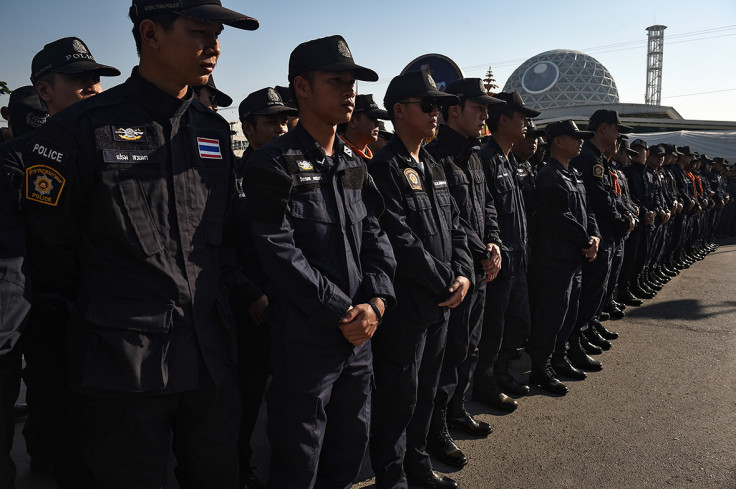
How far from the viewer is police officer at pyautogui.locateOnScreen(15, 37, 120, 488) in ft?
6.82

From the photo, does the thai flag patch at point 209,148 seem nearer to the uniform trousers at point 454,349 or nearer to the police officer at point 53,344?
the police officer at point 53,344

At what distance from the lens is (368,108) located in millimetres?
4309

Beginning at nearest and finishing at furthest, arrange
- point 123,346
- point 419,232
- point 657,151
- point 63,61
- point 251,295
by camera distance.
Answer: point 123,346, point 251,295, point 419,232, point 63,61, point 657,151

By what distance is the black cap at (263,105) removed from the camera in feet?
11.0

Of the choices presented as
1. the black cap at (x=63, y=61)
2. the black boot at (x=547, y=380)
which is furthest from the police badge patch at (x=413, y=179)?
the black boot at (x=547, y=380)

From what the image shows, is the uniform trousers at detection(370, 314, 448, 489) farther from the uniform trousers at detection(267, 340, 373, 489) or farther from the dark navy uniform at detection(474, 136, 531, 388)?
the dark navy uniform at detection(474, 136, 531, 388)

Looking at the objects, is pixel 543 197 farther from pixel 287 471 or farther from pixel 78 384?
pixel 78 384

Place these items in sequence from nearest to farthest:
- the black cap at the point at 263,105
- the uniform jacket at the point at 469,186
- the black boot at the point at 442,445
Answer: the black boot at the point at 442,445
the uniform jacket at the point at 469,186
the black cap at the point at 263,105

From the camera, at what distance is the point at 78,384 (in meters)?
1.63

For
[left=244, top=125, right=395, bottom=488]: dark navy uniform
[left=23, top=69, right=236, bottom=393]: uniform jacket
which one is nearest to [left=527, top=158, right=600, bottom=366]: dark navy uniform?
[left=244, top=125, right=395, bottom=488]: dark navy uniform

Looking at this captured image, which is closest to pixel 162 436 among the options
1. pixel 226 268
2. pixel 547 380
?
pixel 226 268

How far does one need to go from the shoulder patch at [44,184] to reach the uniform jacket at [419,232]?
1.50 m

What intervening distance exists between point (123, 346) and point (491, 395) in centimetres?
298

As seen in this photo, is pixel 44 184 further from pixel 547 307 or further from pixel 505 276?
pixel 547 307
